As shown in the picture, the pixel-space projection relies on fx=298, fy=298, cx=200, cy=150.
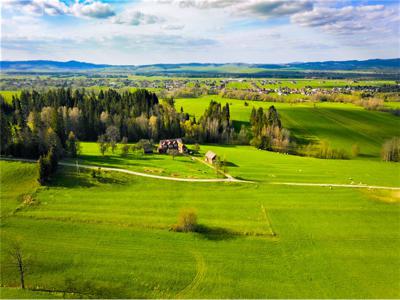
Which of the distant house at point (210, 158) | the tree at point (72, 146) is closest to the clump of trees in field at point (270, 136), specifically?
the distant house at point (210, 158)

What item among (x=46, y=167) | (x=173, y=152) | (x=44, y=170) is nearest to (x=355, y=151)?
(x=173, y=152)

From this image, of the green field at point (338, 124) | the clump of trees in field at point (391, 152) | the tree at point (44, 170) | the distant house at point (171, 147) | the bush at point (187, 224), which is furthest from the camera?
the green field at point (338, 124)

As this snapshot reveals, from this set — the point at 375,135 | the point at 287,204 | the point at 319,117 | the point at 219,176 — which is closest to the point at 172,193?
the point at 219,176

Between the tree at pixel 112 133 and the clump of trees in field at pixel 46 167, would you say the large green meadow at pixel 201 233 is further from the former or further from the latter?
the tree at pixel 112 133

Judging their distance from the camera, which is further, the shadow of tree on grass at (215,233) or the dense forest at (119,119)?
the dense forest at (119,119)

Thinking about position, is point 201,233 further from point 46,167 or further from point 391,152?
point 391,152

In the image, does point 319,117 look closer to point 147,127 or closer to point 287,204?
point 147,127

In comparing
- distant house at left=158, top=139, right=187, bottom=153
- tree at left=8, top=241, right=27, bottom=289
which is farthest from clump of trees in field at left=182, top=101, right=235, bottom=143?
tree at left=8, top=241, right=27, bottom=289
